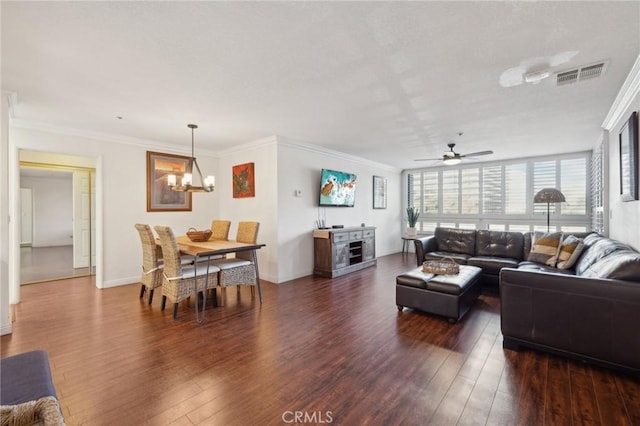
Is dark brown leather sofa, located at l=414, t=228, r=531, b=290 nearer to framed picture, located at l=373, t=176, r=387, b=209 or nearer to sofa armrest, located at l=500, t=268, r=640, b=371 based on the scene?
sofa armrest, located at l=500, t=268, r=640, b=371

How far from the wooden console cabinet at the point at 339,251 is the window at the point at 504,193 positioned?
10.2 feet

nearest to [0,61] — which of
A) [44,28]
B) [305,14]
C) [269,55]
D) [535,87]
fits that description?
[44,28]

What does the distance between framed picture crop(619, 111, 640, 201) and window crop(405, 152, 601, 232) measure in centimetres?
345

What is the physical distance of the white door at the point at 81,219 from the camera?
5.91 meters

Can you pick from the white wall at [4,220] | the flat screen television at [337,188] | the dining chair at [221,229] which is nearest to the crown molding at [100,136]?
the white wall at [4,220]

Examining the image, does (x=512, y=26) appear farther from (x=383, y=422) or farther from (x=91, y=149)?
(x=91, y=149)

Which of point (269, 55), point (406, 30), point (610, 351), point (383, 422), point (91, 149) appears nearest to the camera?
point (383, 422)

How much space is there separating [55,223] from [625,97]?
13597 mm

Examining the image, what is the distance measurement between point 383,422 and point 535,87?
334 cm

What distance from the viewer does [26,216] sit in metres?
8.81

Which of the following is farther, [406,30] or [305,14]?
[406,30]

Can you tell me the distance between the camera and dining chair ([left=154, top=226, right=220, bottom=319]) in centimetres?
326

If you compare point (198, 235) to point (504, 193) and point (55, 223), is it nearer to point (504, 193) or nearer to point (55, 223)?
point (504, 193)

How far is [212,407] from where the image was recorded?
1.82 meters
